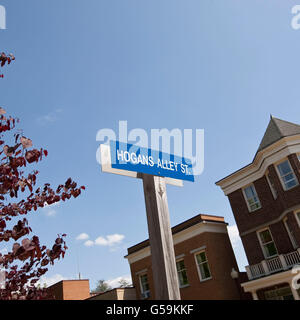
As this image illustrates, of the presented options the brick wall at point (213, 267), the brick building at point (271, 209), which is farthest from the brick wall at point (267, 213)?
the brick wall at point (213, 267)

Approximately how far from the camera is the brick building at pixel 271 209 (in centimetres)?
1753

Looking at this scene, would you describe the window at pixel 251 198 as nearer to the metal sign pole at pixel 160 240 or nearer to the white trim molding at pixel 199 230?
the white trim molding at pixel 199 230

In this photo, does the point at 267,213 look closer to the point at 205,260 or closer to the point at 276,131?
the point at 205,260

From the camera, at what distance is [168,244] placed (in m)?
2.57

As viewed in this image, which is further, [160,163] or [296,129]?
[296,129]

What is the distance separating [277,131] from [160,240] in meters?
19.4

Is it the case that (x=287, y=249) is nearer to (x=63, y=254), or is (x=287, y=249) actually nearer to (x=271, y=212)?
(x=271, y=212)

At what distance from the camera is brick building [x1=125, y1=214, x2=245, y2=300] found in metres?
19.7

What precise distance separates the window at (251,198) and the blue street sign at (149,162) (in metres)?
18.7

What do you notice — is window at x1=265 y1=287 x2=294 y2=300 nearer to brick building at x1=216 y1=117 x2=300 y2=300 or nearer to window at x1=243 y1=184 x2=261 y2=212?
brick building at x1=216 y1=117 x2=300 y2=300
